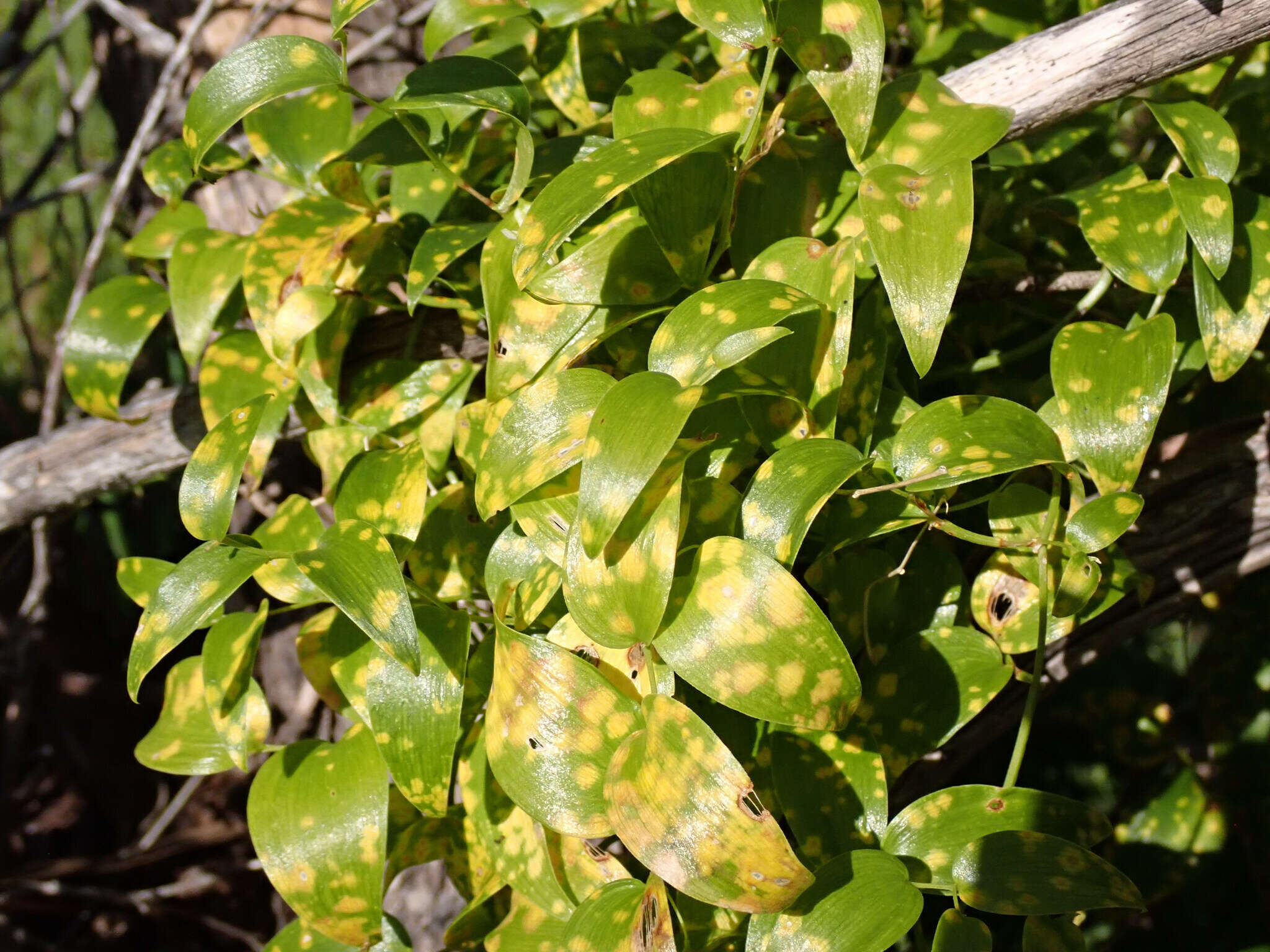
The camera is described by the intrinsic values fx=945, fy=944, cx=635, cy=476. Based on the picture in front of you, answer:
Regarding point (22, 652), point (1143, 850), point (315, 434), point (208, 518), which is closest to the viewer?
point (208, 518)

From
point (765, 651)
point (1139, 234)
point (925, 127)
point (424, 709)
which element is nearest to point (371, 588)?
point (424, 709)

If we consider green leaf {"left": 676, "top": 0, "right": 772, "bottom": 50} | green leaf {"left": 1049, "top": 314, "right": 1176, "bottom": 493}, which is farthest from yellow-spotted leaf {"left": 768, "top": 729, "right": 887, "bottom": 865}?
green leaf {"left": 676, "top": 0, "right": 772, "bottom": 50}

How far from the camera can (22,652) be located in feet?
4.50

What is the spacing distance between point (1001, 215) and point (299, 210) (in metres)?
0.59

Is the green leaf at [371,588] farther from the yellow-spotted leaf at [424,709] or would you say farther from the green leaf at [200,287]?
the green leaf at [200,287]

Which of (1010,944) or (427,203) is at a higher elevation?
(427,203)

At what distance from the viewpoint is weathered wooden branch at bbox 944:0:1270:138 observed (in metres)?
0.66

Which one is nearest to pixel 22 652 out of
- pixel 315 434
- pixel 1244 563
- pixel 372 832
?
pixel 315 434

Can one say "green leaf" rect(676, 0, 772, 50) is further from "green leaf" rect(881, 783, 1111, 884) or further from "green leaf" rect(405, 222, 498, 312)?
"green leaf" rect(881, 783, 1111, 884)

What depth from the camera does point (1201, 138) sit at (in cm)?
68

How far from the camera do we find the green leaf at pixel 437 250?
2.18ft

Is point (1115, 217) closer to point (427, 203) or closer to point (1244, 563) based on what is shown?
point (1244, 563)

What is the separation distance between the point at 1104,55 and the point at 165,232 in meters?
0.79

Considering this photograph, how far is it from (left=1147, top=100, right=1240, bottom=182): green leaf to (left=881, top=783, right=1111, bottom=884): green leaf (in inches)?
17.4
